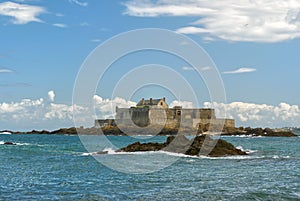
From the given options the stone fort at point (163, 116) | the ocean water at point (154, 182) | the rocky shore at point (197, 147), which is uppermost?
the stone fort at point (163, 116)

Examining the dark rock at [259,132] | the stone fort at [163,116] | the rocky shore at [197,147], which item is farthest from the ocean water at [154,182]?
the dark rock at [259,132]

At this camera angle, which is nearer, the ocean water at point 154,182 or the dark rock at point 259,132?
the ocean water at point 154,182

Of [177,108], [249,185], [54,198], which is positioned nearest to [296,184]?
[249,185]

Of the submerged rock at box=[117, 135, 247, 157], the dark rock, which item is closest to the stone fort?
the dark rock

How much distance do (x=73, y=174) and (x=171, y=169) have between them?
6.48 metres

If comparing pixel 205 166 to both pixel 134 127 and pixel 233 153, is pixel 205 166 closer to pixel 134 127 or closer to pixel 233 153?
pixel 233 153

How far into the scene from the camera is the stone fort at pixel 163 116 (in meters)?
107

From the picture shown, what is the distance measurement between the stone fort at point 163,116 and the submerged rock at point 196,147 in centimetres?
5521

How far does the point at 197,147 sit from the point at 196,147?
10cm

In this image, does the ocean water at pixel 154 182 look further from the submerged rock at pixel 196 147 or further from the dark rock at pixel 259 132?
the dark rock at pixel 259 132

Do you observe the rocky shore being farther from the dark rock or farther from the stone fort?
the dark rock

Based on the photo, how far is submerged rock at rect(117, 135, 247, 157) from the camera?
42000mm

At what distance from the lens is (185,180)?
24078mm

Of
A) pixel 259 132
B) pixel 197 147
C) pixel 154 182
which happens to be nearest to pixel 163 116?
pixel 259 132
